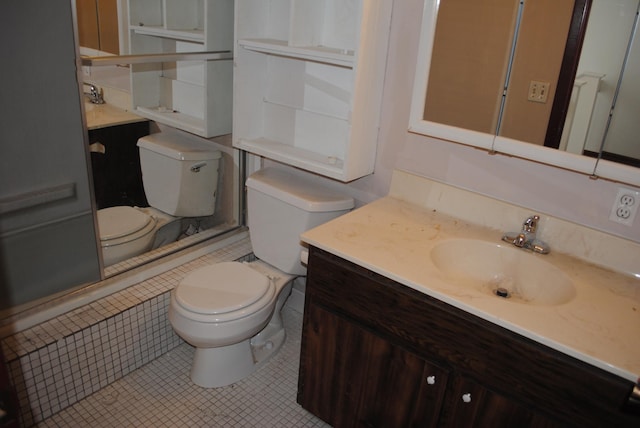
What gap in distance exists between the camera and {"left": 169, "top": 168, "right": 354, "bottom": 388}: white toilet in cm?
187

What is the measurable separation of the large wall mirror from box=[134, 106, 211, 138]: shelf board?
3.42ft

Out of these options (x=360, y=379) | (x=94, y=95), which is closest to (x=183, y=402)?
(x=360, y=379)

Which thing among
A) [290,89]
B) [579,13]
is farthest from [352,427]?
[579,13]

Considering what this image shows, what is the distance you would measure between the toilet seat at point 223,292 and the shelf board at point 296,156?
1.64ft

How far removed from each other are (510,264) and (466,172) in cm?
37

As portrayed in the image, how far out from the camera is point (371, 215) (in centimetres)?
181

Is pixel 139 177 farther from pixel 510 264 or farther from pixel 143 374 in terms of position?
pixel 510 264

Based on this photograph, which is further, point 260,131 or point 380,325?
point 260,131

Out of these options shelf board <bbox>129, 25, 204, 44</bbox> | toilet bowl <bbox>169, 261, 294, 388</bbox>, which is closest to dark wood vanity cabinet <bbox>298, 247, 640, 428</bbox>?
toilet bowl <bbox>169, 261, 294, 388</bbox>

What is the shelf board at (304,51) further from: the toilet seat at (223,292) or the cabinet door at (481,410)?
the cabinet door at (481,410)

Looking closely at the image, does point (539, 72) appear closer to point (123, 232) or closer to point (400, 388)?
point (400, 388)

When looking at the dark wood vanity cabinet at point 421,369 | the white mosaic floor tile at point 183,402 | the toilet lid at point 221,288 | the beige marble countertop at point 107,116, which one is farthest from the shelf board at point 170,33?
the white mosaic floor tile at point 183,402

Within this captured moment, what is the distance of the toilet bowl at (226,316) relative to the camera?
6.07 ft

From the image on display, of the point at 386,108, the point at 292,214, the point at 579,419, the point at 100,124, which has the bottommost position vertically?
the point at 579,419
